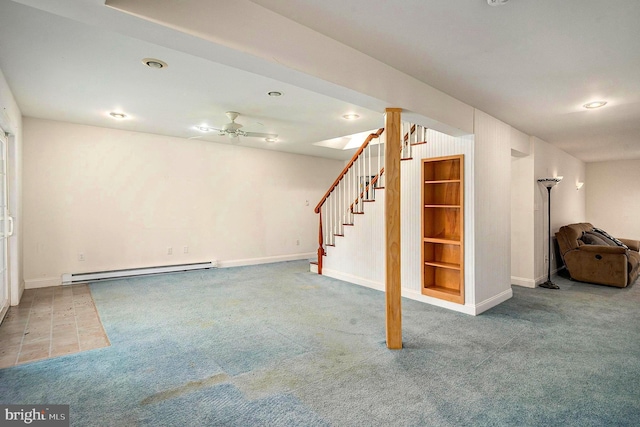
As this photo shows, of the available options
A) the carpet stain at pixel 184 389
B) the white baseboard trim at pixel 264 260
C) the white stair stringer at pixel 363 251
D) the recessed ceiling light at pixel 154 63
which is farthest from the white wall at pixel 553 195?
the recessed ceiling light at pixel 154 63

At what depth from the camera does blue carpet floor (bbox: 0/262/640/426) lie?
1998 millimetres

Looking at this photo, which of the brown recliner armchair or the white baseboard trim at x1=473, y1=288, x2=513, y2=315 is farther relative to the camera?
the brown recliner armchair

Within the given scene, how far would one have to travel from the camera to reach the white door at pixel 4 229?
149 inches

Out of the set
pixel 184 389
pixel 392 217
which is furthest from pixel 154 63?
pixel 184 389

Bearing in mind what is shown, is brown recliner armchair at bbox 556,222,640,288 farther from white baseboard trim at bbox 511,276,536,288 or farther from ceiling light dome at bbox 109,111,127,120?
ceiling light dome at bbox 109,111,127,120

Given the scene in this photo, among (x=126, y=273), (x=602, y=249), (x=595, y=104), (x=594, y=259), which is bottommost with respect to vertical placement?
(x=126, y=273)

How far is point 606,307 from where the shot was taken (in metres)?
A: 4.20

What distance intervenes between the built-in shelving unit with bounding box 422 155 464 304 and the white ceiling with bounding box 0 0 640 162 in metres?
0.91

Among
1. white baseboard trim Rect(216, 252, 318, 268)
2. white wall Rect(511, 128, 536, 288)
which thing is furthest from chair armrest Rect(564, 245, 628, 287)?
white baseboard trim Rect(216, 252, 318, 268)

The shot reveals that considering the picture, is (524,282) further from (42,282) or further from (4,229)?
(42,282)

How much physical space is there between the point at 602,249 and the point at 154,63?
6842 mm

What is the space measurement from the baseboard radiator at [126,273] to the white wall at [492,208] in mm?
4996

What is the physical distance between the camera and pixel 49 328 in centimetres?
342

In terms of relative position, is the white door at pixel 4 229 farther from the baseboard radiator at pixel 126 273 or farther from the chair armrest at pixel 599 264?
the chair armrest at pixel 599 264
